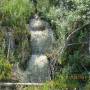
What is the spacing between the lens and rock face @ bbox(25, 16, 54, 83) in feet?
39.1

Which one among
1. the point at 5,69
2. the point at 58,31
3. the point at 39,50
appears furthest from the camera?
the point at 39,50

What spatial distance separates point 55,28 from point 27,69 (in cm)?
173

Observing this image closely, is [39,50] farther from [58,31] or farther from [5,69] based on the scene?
[5,69]

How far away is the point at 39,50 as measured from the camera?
12484 millimetres

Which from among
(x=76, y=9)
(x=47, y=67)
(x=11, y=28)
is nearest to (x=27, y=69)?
(x=47, y=67)

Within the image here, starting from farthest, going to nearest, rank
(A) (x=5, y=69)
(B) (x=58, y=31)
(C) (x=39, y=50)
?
1. (C) (x=39, y=50)
2. (B) (x=58, y=31)
3. (A) (x=5, y=69)

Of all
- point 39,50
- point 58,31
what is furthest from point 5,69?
point 58,31

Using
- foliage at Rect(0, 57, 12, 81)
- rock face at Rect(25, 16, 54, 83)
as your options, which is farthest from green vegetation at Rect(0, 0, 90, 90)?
rock face at Rect(25, 16, 54, 83)

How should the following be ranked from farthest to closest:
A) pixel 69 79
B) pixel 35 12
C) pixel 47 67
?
1. pixel 35 12
2. pixel 47 67
3. pixel 69 79

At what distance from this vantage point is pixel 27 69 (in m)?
12.1

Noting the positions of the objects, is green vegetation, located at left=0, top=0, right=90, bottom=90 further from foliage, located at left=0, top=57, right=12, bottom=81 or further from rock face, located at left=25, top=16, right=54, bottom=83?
rock face, located at left=25, top=16, right=54, bottom=83

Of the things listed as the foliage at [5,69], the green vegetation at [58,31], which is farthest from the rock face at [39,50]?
the foliage at [5,69]

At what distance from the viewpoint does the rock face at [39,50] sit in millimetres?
11922

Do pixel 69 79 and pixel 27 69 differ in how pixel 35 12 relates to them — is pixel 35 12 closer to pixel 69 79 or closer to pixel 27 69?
pixel 27 69
